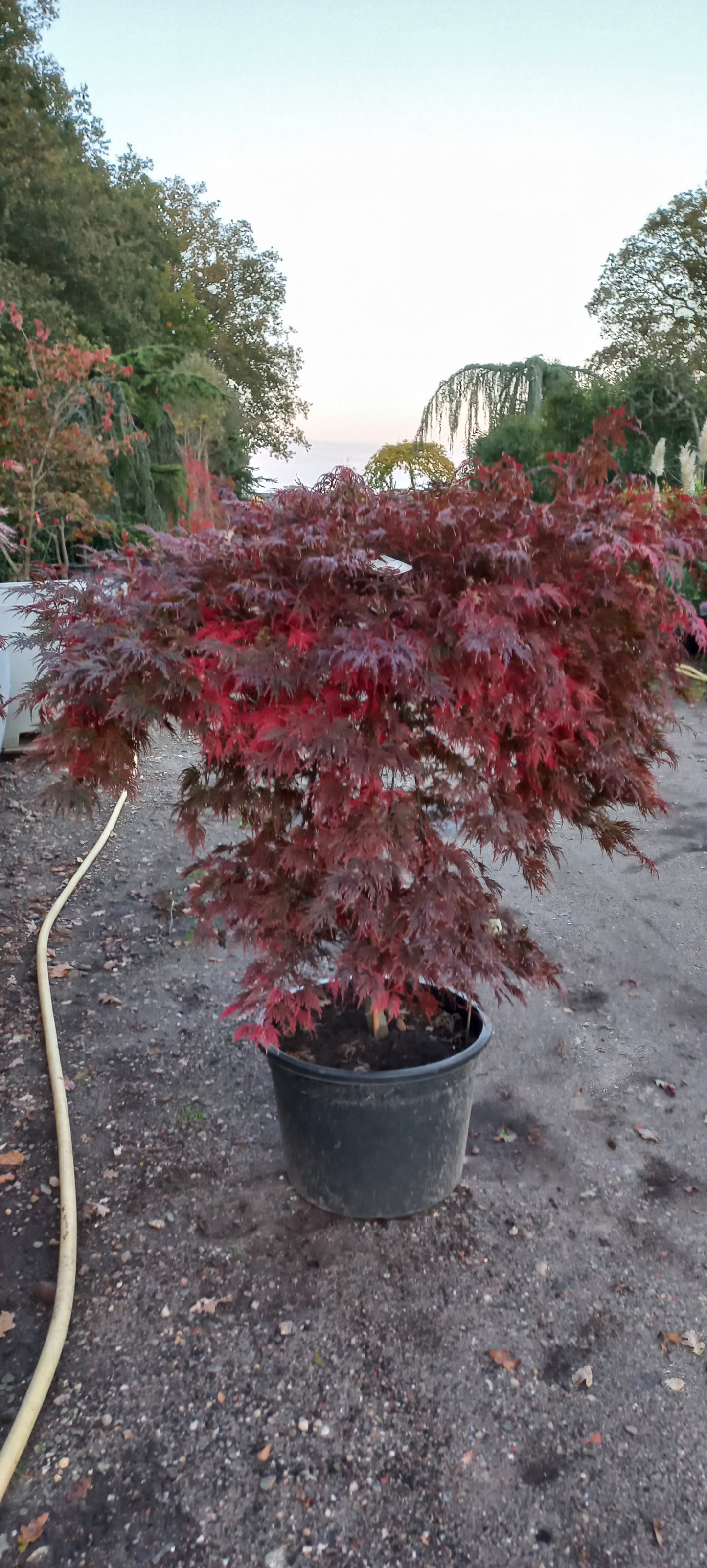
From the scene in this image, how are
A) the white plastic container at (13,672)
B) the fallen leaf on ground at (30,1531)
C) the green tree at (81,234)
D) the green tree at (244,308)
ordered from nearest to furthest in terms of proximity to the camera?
the fallen leaf on ground at (30,1531)
the white plastic container at (13,672)
the green tree at (81,234)
the green tree at (244,308)

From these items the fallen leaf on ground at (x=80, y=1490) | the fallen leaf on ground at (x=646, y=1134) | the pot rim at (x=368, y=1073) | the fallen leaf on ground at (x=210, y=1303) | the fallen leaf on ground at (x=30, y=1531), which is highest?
the pot rim at (x=368, y=1073)

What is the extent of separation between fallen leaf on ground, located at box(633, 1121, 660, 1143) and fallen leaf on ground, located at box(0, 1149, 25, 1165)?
5.58 ft

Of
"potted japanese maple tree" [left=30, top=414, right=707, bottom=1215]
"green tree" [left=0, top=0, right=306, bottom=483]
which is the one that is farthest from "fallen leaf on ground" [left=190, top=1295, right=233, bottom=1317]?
"green tree" [left=0, top=0, right=306, bottom=483]

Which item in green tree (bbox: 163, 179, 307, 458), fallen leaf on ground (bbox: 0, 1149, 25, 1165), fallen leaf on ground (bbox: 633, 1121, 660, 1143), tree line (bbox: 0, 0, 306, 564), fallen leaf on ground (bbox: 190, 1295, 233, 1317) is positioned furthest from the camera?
green tree (bbox: 163, 179, 307, 458)

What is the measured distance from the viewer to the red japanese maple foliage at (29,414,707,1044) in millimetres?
1459

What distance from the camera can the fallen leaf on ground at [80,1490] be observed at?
1.47 metres

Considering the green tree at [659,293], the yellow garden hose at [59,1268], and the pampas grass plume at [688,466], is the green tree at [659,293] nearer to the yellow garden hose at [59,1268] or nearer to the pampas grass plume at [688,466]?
the pampas grass plume at [688,466]

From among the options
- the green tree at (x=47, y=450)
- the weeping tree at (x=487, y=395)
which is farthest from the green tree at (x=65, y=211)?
the green tree at (x=47, y=450)

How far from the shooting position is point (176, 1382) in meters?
1.70

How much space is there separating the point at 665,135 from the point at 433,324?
2625mm

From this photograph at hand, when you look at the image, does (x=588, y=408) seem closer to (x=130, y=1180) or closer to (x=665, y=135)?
(x=665, y=135)

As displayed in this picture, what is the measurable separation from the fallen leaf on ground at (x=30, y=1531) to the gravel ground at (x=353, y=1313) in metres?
0.01

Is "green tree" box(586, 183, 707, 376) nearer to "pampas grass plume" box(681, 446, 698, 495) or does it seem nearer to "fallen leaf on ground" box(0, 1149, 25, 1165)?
"pampas grass plume" box(681, 446, 698, 495)

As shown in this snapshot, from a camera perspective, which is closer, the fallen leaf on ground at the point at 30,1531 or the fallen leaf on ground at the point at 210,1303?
the fallen leaf on ground at the point at 30,1531
